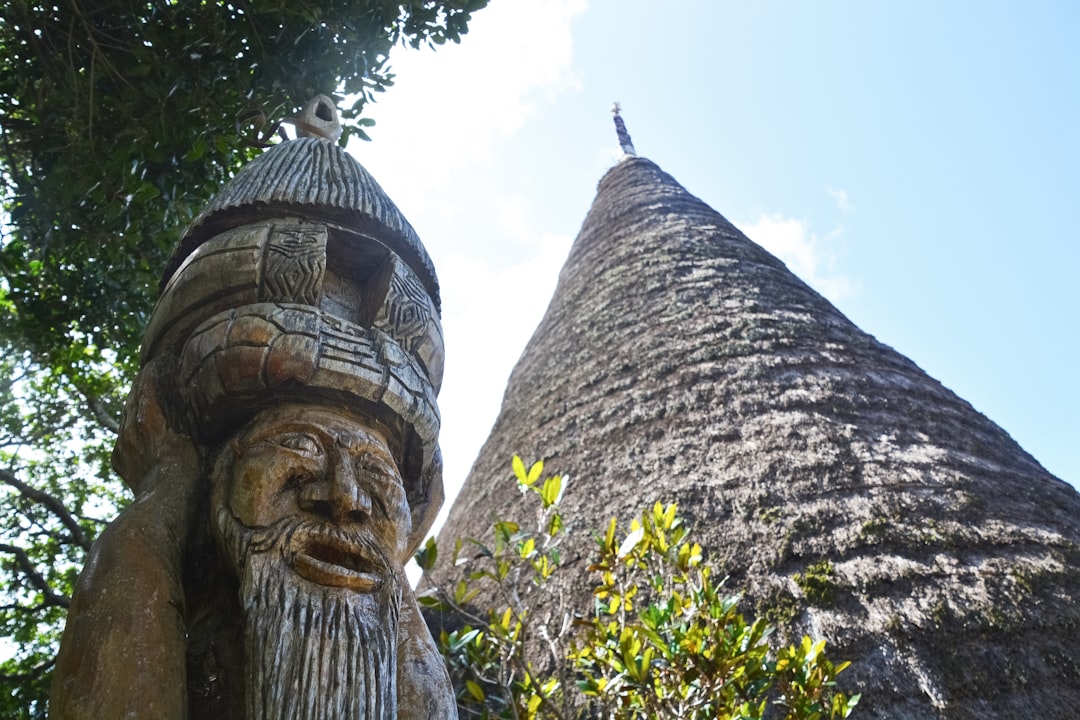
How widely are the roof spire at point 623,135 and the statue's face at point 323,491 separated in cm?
658

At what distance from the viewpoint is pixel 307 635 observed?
143 centimetres

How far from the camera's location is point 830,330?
4.06 meters

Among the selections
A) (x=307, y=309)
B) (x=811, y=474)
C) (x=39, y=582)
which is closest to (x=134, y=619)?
(x=307, y=309)

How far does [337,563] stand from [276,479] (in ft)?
0.71

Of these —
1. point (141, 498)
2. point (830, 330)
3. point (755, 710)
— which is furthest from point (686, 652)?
point (830, 330)

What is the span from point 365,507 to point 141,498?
1.53 feet

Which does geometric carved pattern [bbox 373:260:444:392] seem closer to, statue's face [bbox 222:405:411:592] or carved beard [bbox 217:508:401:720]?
statue's face [bbox 222:405:411:592]

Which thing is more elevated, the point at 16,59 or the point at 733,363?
the point at 16,59

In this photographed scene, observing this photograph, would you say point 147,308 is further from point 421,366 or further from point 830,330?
point 830,330

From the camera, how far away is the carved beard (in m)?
1.37

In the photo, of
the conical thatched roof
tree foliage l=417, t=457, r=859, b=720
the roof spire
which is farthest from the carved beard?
the roof spire

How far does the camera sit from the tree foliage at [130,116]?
3564 millimetres

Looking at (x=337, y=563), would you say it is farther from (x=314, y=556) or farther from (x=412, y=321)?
(x=412, y=321)

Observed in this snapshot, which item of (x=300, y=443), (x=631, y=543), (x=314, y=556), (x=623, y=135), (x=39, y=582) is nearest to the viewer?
(x=314, y=556)
